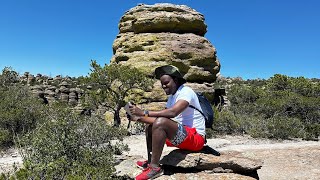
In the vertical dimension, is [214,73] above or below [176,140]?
above

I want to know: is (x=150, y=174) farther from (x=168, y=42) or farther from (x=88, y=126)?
(x=168, y=42)

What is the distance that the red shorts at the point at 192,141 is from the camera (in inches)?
173

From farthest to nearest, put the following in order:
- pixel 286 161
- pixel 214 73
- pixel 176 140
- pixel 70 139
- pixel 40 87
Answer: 1. pixel 40 87
2. pixel 214 73
3. pixel 286 161
4. pixel 70 139
5. pixel 176 140

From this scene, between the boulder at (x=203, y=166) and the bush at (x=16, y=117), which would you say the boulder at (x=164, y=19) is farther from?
the boulder at (x=203, y=166)

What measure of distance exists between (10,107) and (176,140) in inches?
402

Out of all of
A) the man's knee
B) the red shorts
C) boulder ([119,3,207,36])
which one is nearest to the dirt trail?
the red shorts

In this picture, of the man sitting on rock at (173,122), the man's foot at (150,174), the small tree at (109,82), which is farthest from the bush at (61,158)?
the small tree at (109,82)

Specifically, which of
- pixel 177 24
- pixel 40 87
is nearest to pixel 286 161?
pixel 177 24

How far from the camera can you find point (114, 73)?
14.4 m

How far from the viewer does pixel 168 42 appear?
62.4 ft

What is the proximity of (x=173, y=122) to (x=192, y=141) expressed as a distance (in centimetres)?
50

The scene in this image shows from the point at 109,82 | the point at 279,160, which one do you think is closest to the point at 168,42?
the point at 109,82

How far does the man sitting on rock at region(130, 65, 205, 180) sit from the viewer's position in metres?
4.11

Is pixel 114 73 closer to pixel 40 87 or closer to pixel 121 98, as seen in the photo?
pixel 121 98
